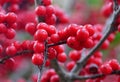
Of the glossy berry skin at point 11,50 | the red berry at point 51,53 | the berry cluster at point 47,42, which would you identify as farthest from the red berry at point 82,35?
the glossy berry skin at point 11,50

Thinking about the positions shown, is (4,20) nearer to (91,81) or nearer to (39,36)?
(39,36)

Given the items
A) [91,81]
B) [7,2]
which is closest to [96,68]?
[91,81]

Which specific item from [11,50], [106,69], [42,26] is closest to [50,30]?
[42,26]

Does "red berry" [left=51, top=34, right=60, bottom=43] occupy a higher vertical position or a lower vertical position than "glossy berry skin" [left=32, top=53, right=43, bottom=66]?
higher

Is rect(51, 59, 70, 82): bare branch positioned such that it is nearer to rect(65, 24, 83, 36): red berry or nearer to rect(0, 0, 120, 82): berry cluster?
rect(0, 0, 120, 82): berry cluster

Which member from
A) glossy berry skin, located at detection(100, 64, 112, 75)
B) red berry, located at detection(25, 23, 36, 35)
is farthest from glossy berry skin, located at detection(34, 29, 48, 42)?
glossy berry skin, located at detection(100, 64, 112, 75)

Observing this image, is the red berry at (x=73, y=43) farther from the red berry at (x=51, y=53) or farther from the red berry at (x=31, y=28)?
the red berry at (x=31, y=28)

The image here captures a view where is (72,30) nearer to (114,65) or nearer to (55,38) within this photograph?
(55,38)

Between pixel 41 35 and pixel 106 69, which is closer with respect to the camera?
pixel 41 35

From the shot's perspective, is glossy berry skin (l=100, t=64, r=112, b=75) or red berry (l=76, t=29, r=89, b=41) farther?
glossy berry skin (l=100, t=64, r=112, b=75)
